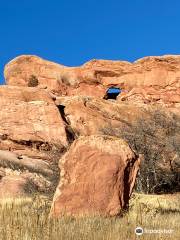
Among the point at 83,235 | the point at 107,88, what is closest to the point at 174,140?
the point at 83,235

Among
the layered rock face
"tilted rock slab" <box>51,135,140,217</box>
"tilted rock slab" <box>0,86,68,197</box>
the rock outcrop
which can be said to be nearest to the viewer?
"tilted rock slab" <box>51,135,140,217</box>

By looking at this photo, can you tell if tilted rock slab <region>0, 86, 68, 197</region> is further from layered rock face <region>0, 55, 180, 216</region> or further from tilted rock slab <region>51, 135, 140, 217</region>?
tilted rock slab <region>51, 135, 140, 217</region>

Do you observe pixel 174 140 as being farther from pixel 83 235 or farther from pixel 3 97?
pixel 3 97

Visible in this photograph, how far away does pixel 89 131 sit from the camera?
135 feet

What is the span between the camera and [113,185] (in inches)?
409

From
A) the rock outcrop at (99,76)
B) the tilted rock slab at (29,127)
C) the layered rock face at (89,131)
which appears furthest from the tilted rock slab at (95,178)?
the rock outcrop at (99,76)

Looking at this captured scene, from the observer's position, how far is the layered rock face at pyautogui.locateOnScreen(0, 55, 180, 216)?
34.3 feet

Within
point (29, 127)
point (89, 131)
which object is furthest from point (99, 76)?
point (29, 127)

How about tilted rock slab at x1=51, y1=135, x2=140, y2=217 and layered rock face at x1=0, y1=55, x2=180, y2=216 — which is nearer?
tilted rock slab at x1=51, y1=135, x2=140, y2=217

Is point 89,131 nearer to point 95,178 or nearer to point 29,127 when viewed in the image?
point 29,127

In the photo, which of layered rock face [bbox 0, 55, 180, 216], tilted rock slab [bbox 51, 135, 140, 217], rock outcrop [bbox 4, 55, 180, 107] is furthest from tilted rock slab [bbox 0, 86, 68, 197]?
tilted rock slab [bbox 51, 135, 140, 217]

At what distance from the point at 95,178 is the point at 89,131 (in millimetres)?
30845

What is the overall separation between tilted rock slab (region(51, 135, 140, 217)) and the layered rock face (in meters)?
0.02

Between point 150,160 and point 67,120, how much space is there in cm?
2204
